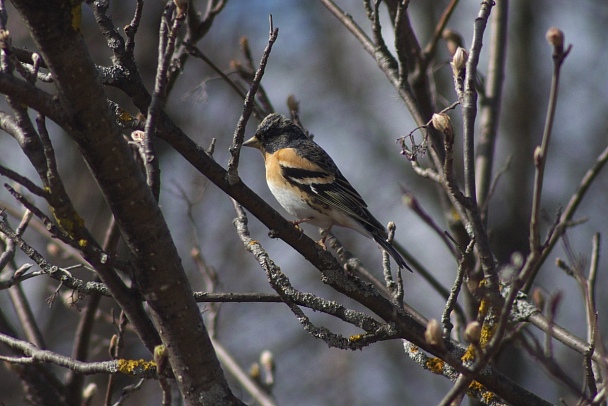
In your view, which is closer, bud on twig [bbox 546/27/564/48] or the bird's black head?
bud on twig [bbox 546/27/564/48]

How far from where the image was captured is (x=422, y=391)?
486 inches

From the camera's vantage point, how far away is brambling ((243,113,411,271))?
14.8ft

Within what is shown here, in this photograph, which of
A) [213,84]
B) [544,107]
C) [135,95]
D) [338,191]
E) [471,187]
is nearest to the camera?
[471,187]

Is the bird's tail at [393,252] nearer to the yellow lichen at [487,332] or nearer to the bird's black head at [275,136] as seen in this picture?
the yellow lichen at [487,332]

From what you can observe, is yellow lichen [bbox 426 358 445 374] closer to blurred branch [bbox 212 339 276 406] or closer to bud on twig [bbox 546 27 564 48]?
blurred branch [bbox 212 339 276 406]

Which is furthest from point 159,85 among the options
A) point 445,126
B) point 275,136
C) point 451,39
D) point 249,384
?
point 275,136

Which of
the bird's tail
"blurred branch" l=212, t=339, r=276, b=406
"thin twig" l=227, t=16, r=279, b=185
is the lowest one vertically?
"blurred branch" l=212, t=339, r=276, b=406

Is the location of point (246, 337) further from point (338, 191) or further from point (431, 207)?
point (338, 191)

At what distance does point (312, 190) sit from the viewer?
4.60 meters

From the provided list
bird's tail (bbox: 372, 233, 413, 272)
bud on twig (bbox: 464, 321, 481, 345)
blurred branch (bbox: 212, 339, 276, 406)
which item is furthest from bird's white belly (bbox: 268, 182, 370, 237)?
bud on twig (bbox: 464, 321, 481, 345)

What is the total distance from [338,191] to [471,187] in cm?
266

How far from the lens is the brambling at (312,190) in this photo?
4.52 m

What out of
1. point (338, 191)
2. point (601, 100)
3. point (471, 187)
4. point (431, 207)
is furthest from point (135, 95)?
point (601, 100)

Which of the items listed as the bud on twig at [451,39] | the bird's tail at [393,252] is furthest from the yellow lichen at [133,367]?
the bud on twig at [451,39]
